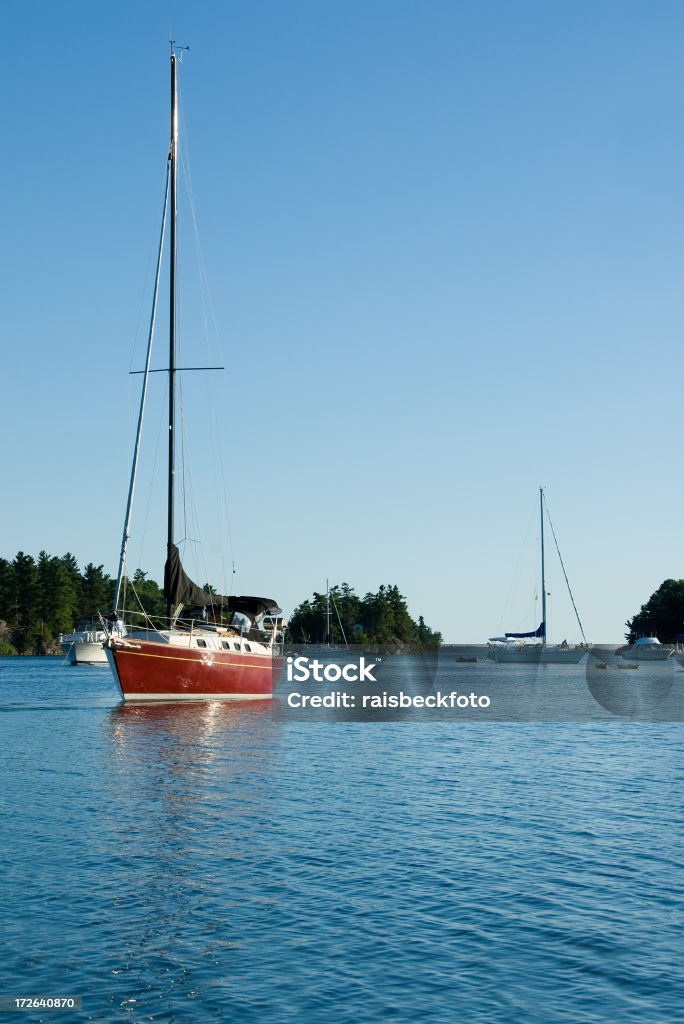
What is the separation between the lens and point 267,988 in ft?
45.0

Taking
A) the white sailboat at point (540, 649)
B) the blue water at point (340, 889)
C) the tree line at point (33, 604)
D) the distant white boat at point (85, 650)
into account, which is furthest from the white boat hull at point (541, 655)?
the blue water at point (340, 889)

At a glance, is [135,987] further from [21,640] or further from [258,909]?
[21,640]

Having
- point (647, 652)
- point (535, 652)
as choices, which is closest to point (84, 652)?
point (535, 652)

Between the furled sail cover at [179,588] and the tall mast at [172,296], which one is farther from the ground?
the tall mast at [172,296]

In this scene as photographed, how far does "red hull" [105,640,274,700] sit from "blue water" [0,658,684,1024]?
50.1 ft

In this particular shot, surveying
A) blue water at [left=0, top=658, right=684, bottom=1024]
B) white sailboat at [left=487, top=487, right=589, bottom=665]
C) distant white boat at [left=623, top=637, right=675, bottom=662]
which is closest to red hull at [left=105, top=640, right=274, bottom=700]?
blue water at [left=0, top=658, right=684, bottom=1024]

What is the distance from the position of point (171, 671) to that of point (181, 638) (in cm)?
183

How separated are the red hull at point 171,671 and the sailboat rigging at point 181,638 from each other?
5 centimetres

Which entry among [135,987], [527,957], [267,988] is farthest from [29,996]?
[527,957]

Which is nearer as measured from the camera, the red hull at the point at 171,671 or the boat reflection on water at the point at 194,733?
the boat reflection on water at the point at 194,733

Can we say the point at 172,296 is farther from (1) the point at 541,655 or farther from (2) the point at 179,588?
(1) the point at 541,655

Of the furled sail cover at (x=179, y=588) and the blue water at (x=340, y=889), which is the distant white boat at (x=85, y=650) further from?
the blue water at (x=340, y=889)

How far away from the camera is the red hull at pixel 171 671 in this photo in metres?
53.1

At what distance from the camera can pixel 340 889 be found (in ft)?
61.9
